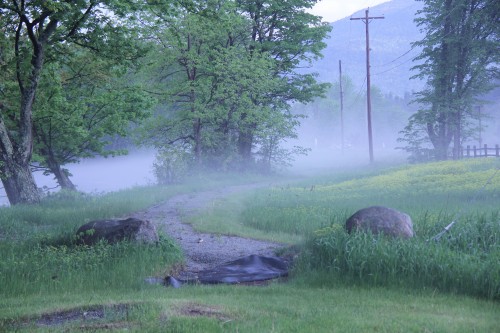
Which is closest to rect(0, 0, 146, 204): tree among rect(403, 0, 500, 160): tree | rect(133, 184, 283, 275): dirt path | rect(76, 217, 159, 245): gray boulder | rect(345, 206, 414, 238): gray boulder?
rect(133, 184, 283, 275): dirt path

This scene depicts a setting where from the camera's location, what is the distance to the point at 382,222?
1088cm

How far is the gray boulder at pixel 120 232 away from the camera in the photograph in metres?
11.6

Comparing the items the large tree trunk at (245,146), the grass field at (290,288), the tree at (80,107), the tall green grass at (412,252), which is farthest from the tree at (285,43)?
the grass field at (290,288)

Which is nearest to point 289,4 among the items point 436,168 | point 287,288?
point 436,168

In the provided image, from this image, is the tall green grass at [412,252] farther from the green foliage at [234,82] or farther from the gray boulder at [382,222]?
the green foliage at [234,82]

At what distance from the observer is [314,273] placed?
954 centimetres

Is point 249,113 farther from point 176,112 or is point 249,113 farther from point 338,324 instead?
point 338,324

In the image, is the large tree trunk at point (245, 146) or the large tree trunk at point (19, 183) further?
the large tree trunk at point (245, 146)

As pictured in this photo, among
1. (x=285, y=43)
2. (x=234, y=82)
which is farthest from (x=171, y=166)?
(x=285, y=43)

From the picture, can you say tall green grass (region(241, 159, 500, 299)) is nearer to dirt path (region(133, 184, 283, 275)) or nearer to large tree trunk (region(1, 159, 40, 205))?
dirt path (region(133, 184, 283, 275))

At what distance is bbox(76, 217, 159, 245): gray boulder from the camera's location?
11.6 metres

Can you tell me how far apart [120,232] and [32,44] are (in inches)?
389

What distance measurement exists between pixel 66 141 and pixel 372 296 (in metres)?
18.4

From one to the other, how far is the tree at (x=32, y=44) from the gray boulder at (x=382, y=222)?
31.0 feet
